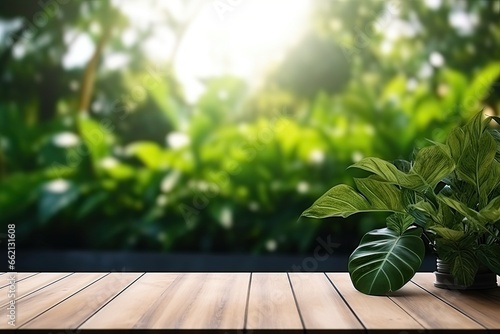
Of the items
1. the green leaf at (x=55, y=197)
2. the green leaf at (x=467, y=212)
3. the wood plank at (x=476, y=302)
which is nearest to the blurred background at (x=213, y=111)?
the green leaf at (x=55, y=197)

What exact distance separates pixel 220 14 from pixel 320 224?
38.2 inches

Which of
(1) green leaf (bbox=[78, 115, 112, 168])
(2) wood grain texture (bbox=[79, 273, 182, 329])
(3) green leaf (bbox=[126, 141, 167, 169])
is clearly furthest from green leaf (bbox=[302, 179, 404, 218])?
(1) green leaf (bbox=[78, 115, 112, 168])

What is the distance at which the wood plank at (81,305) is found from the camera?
97 cm

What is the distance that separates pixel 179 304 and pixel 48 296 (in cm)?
31

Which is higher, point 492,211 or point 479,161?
point 479,161

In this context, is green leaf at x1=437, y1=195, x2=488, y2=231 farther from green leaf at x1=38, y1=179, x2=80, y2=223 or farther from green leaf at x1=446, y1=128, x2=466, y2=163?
green leaf at x1=38, y1=179, x2=80, y2=223

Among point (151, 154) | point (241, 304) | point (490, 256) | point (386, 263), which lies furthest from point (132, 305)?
point (151, 154)

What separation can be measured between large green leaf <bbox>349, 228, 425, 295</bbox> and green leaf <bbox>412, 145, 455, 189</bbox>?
14 centimetres

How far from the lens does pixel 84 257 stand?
2404mm

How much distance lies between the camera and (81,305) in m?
1.13

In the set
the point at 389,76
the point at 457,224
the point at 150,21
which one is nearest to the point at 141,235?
the point at 150,21

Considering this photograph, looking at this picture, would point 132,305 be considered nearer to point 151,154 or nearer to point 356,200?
point 356,200

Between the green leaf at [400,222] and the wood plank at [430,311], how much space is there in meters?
0.13

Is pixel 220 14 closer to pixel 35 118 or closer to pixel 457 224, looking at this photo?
pixel 35 118
